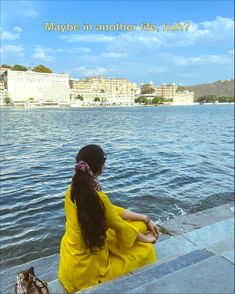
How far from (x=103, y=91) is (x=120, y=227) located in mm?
161000

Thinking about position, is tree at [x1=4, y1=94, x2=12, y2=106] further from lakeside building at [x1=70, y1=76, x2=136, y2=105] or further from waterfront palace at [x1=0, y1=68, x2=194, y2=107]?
lakeside building at [x1=70, y1=76, x2=136, y2=105]

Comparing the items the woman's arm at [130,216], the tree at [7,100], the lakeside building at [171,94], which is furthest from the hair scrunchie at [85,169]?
the lakeside building at [171,94]

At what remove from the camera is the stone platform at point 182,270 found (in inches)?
90.1

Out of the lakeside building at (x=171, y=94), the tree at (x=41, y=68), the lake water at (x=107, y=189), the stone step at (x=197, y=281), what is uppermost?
the tree at (x=41, y=68)

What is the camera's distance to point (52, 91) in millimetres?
138750

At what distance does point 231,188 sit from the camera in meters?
8.75

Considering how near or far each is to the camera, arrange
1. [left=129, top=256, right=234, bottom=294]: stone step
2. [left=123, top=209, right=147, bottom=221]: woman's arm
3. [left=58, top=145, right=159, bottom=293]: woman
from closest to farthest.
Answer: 1. [left=129, top=256, right=234, bottom=294]: stone step
2. [left=58, top=145, right=159, bottom=293]: woman
3. [left=123, top=209, right=147, bottom=221]: woman's arm

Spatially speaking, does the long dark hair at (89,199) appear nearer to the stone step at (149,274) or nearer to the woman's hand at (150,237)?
the stone step at (149,274)

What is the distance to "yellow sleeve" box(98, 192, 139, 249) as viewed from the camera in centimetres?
269

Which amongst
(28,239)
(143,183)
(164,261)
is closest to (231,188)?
(143,183)

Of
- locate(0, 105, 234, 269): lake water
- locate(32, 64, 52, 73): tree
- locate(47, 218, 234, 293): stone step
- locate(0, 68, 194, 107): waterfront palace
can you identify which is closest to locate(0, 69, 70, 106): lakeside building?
locate(0, 68, 194, 107): waterfront palace

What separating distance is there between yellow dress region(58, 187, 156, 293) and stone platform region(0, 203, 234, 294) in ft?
0.44

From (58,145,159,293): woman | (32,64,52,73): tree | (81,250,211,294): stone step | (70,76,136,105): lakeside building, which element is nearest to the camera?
(81,250,211,294): stone step

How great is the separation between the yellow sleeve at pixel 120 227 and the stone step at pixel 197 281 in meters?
0.48
